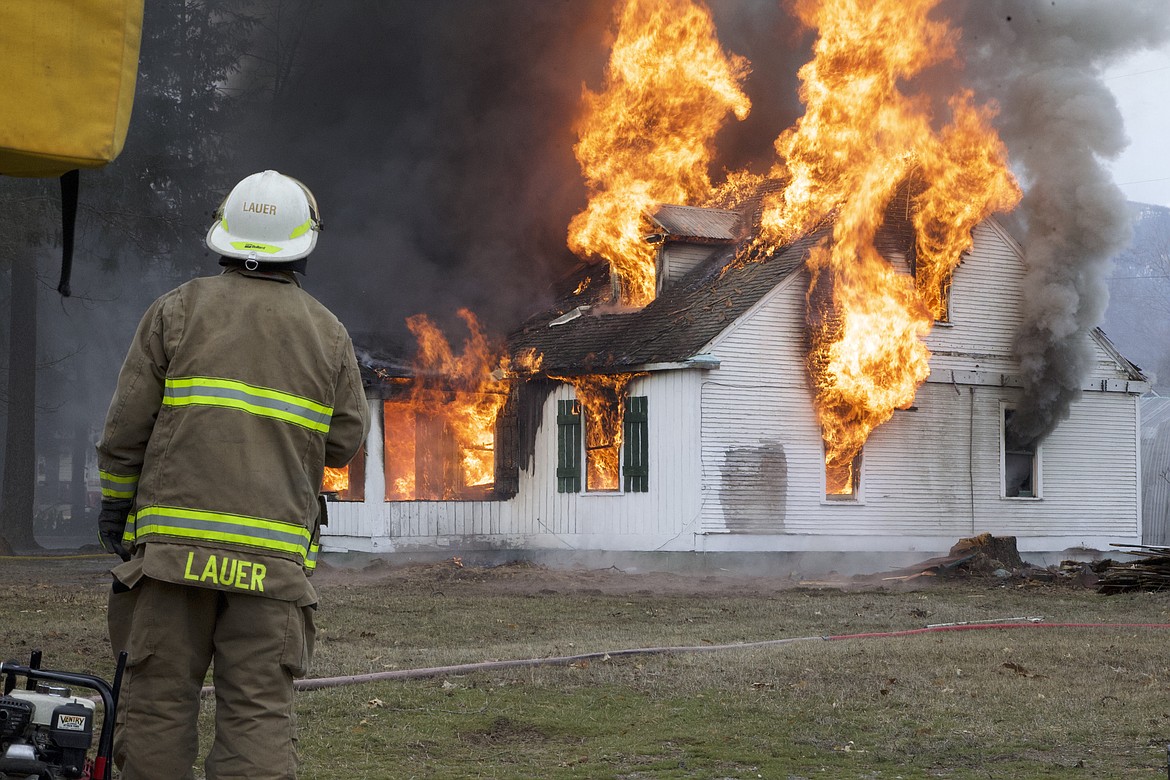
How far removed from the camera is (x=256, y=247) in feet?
13.7

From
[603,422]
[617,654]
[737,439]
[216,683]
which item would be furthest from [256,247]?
[603,422]

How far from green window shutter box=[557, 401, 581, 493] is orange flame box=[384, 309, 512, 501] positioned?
43.1 inches

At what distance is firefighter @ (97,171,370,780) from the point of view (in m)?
3.84

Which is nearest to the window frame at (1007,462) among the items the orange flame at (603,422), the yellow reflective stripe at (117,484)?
the orange flame at (603,422)

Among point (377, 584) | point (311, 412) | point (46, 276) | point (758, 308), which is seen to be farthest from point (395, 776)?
point (46, 276)

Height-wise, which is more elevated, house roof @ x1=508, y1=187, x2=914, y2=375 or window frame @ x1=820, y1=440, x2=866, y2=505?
house roof @ x1=508, y1=187, x2=914, y2=375

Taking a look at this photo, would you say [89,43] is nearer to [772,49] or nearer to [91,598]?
[91,598]

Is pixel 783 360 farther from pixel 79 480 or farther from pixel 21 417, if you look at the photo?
pixel 79 480

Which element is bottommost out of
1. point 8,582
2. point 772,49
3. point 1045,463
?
point 8,582

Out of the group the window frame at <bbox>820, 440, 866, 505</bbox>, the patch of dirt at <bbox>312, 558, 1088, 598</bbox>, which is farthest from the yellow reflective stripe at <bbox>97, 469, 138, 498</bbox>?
the window frame at <bbox>820, 440, 866, 505</bbox>

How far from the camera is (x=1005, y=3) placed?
22.4 m

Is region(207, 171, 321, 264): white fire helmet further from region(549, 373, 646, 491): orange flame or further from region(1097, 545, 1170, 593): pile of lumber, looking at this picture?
region(549, 373, 646, 491): orange flame

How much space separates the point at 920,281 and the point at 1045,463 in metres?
4.09

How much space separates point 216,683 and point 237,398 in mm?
823
